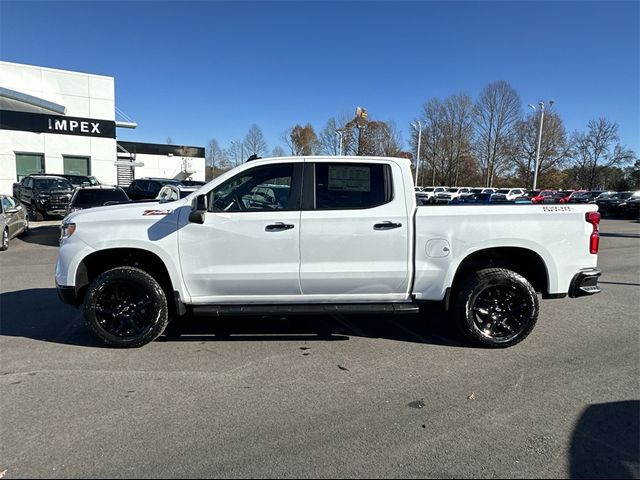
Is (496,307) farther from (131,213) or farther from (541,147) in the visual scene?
(541,147)

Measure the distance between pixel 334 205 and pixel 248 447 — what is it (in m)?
2.48

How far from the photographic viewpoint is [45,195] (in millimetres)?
17297


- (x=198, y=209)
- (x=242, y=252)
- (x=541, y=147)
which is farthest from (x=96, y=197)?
(x=541, y=147)

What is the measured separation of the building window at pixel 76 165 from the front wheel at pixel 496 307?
92.5 feet

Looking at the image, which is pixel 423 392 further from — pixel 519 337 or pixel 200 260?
pixel 200 260

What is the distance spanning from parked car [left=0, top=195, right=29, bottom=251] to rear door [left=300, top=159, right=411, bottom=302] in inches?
401

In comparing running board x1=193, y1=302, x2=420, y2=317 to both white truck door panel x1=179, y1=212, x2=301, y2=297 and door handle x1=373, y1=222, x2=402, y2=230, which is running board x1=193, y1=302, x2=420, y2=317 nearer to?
white truck door panel x1=179, y1=212, x2=301, y2=297

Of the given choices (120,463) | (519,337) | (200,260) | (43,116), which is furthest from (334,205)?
(43,116)

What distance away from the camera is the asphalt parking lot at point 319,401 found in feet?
8.95

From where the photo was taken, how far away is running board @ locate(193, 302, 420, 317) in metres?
4.45

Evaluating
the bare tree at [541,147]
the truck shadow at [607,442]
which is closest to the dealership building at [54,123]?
the truck shadow at [607,442]

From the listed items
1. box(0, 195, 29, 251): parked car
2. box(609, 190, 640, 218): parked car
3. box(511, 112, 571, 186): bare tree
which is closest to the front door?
box(0, 195, 29, 251): parked car

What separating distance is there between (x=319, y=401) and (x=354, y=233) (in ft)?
5.55

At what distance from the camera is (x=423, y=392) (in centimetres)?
365
